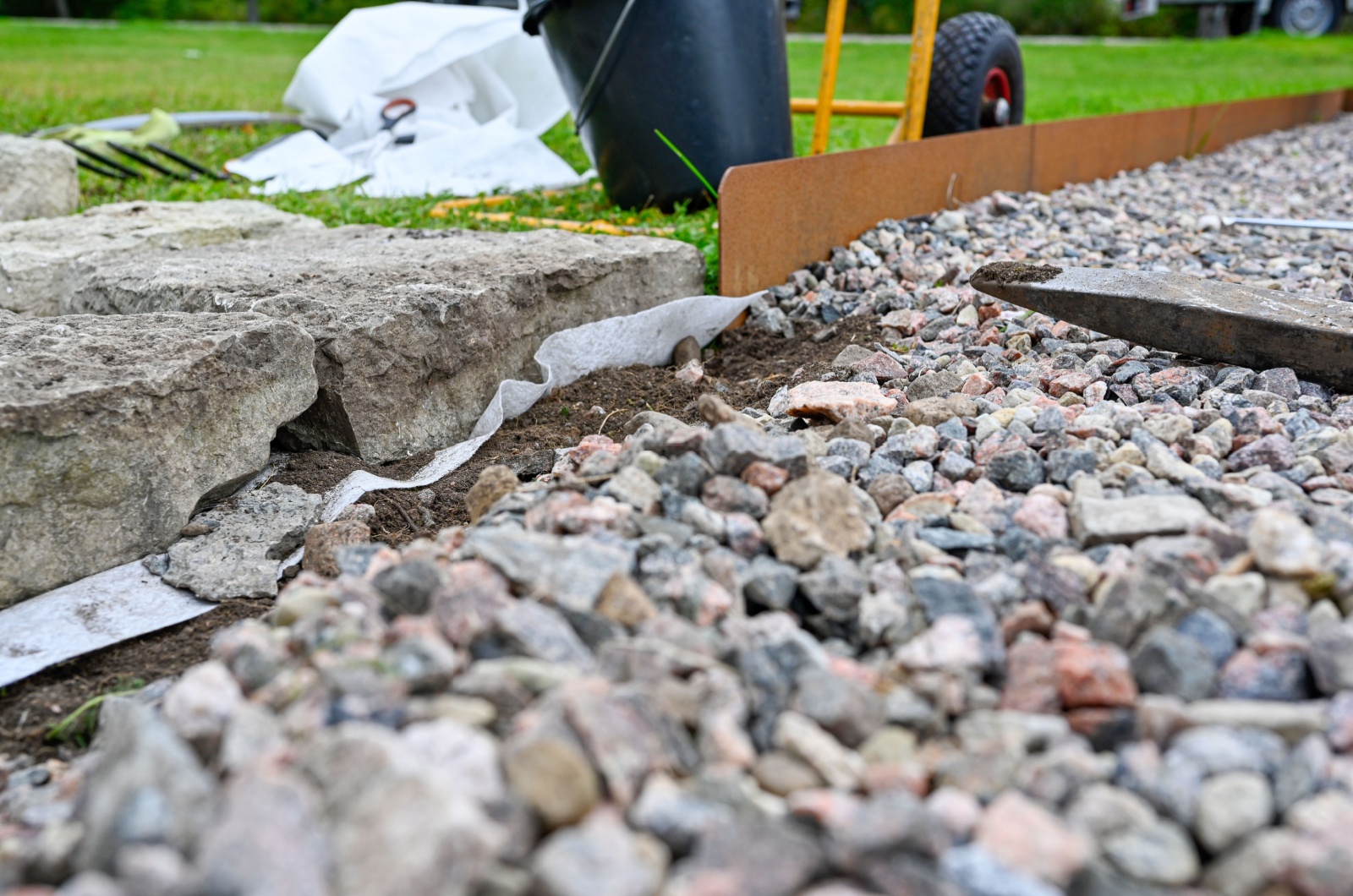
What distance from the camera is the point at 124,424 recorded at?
1.65 metres

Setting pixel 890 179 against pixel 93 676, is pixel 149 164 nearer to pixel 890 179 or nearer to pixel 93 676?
pixel 890 179

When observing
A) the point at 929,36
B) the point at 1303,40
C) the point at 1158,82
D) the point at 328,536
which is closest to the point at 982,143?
the point at 929,36

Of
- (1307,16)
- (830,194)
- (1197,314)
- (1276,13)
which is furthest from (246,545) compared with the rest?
(1276,13)

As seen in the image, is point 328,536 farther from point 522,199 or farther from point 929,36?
point 929,36

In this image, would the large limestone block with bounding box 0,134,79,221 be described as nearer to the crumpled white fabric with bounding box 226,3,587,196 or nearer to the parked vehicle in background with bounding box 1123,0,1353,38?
the crumpled white fabric with bounding box 226,3,587,196

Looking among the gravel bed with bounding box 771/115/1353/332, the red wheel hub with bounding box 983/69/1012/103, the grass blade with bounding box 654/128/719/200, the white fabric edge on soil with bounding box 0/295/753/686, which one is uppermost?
the red wheel hub with bounding box 983/69/1012/103

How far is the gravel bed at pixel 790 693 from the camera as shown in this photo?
822mm

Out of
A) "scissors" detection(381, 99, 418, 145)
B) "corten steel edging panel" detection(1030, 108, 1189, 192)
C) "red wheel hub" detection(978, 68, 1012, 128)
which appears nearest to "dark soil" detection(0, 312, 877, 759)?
"corten steel edging panel" detection(1030, 108, 1189, 192)

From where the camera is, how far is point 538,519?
53.6 inches

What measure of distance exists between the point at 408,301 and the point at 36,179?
2.42 m

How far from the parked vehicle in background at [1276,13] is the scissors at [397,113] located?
14262 mm

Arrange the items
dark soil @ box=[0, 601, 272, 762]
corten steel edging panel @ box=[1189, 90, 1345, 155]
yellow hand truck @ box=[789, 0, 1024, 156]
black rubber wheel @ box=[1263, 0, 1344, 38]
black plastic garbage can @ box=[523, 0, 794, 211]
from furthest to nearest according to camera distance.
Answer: black rubber wheel @ box=[1263, 0, 1344, 38] < corten steel edging panel @ box=[1189, 90, 1345, 155] < yellow hand truck @ box=[789, 0, 1024, 156] < black plastic garbage can @ box=[523, 0, 794, 211] < dark soil @ box=[0, 601, 272, 762]

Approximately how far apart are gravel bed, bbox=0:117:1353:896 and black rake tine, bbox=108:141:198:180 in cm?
354

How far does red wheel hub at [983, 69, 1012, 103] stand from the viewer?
4621 millimetres
